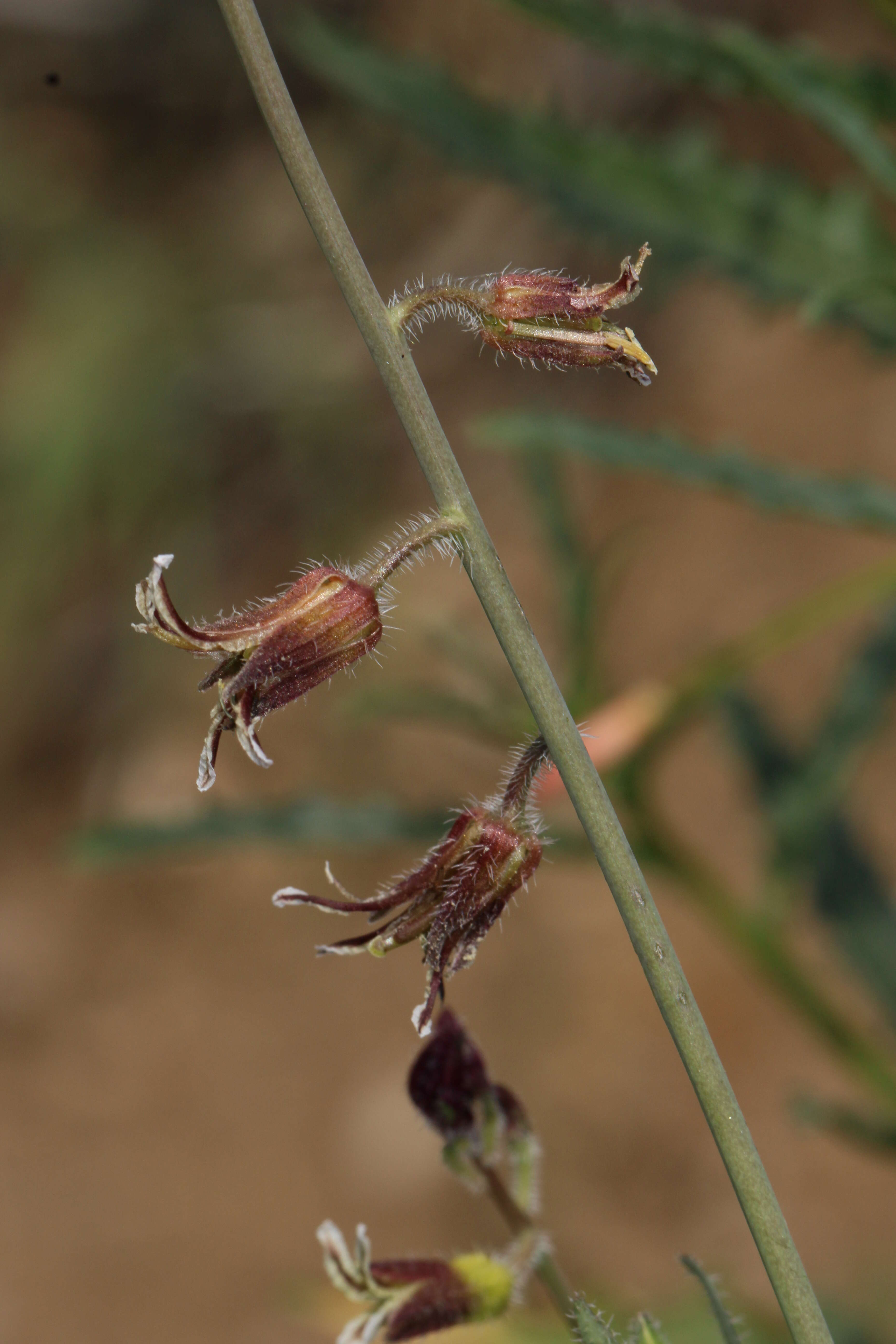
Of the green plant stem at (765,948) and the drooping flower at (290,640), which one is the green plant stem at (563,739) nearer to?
the drooping flower at (290,640)

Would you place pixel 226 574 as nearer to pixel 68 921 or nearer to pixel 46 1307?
pixel 68 921

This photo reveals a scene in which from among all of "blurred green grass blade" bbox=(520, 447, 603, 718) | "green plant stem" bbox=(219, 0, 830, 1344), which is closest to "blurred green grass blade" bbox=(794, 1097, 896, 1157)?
"blurred green grass blade" bbox=(520, 447, 603, 718)

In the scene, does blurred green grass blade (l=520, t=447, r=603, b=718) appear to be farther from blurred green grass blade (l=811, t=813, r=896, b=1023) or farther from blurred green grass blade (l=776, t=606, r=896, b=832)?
blurred green grass blade (l=811, t=813, r=896, b=1023)

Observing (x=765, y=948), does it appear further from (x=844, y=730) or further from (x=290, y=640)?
(x=290, y=640)

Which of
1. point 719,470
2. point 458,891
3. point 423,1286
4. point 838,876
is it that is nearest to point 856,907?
point 838,876

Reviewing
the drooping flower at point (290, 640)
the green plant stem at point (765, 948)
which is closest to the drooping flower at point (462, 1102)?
the drooping flower at point (290, 640)

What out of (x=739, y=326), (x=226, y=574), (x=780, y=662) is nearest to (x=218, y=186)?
(x=226, y=574)
